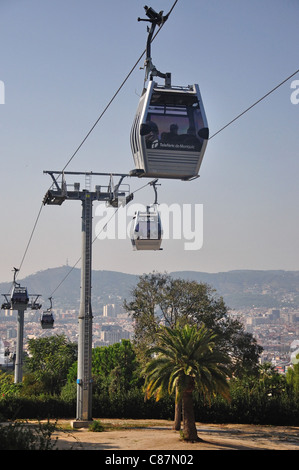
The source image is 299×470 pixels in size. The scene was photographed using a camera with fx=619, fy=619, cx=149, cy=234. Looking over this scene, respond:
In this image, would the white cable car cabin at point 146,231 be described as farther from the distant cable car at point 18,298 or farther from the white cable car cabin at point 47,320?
the white cable car cabin at point 47,320

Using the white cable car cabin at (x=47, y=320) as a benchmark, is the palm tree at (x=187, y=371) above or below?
below

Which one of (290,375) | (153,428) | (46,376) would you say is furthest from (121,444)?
(46,376)

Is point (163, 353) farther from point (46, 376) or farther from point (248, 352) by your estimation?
point (46, 376)

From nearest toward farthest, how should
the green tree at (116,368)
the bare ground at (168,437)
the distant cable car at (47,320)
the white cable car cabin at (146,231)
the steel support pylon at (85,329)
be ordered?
the bare ground at (168,437) < the white cable car cabin at (146,231) < the steel support pylon at (85,329) < the green tree at (116,368) < the distant cable car at (47,320)

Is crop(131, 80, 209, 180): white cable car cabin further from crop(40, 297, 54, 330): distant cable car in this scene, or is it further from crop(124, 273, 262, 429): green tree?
crop(40, 297, 54, 330): distant cable car

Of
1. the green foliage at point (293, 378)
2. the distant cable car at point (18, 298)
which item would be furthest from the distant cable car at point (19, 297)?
the green foliage at point (293, 378)

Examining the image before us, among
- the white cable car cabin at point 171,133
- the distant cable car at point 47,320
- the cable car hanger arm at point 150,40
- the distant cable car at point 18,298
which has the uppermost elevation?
the cable car hanger arm at point 150,40
